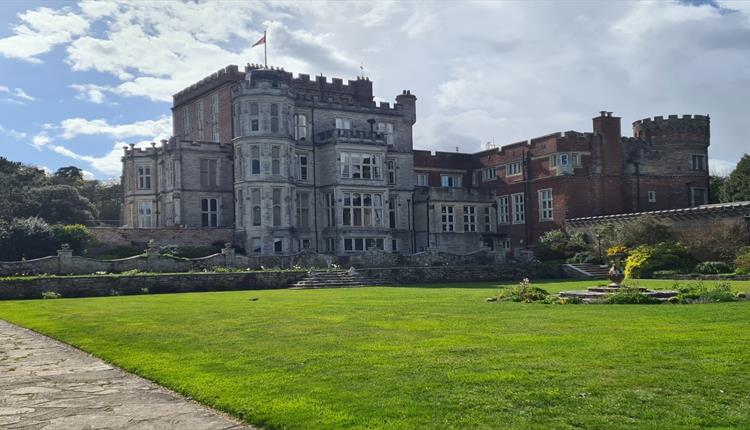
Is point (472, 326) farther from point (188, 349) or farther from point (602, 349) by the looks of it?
point (188, 349)

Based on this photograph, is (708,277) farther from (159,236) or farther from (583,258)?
(159,236)

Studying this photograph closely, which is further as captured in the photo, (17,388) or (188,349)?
(188,349)

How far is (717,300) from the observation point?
2039 centimetres

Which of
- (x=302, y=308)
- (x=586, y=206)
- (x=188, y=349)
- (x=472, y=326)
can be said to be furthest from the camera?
(x=586, y=206)

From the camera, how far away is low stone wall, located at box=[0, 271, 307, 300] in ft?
99.2

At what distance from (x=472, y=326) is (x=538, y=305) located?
21.2ft

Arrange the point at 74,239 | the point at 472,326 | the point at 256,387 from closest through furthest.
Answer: the point at 256,387 → the point at 472,326 → the point at 74,239

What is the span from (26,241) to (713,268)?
1440 inches

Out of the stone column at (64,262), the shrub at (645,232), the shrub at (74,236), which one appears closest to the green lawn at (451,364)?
the stone column at (64,262)

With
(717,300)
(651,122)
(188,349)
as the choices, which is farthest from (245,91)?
(188,349)

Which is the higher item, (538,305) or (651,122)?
(651,122)

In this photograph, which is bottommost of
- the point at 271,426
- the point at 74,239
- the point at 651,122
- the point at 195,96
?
the point at 271,426

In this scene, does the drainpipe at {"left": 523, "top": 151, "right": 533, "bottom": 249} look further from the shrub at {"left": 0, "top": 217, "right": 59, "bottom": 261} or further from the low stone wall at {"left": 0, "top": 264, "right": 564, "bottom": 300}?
the shrub at {"left": 0, "top": 217, "right": 59, "bottom": 261}

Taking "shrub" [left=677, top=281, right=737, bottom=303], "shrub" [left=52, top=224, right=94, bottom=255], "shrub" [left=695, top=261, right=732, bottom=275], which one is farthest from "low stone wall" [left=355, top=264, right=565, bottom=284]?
"shrub" [left=677, top=281, right=737, bottom=303]
